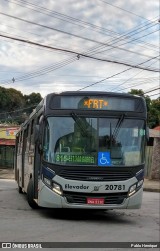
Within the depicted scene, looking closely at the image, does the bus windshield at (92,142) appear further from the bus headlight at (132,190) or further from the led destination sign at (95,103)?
the bus headlight at (132,190)

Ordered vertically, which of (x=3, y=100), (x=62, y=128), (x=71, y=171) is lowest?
(x=71, y=171)

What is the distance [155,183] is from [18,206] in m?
14.8

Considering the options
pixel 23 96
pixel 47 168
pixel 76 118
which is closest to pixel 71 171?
pixel 47 168

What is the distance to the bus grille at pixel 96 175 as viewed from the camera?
10.3 metres

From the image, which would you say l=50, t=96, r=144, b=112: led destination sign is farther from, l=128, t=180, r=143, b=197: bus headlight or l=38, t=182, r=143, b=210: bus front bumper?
l=38, t=182, r=143, b=210: bus front bumper

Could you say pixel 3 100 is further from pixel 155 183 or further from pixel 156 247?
pixel 156 247

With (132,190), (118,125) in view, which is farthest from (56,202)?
(118,125)

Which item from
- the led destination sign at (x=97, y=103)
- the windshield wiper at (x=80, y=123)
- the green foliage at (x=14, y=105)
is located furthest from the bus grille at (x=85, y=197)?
the green foliage at (x=14, y=105)

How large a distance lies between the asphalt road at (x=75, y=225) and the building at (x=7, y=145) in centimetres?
3240

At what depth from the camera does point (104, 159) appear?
10555mm

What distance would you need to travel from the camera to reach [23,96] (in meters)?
50.0

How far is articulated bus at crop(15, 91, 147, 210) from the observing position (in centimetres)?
1035

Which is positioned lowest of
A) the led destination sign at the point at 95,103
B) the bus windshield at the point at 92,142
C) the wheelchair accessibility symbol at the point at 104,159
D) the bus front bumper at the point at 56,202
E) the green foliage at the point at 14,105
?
the bus front bumper at the point at 56,202

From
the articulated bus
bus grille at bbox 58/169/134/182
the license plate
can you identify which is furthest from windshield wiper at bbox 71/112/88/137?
the license plate
